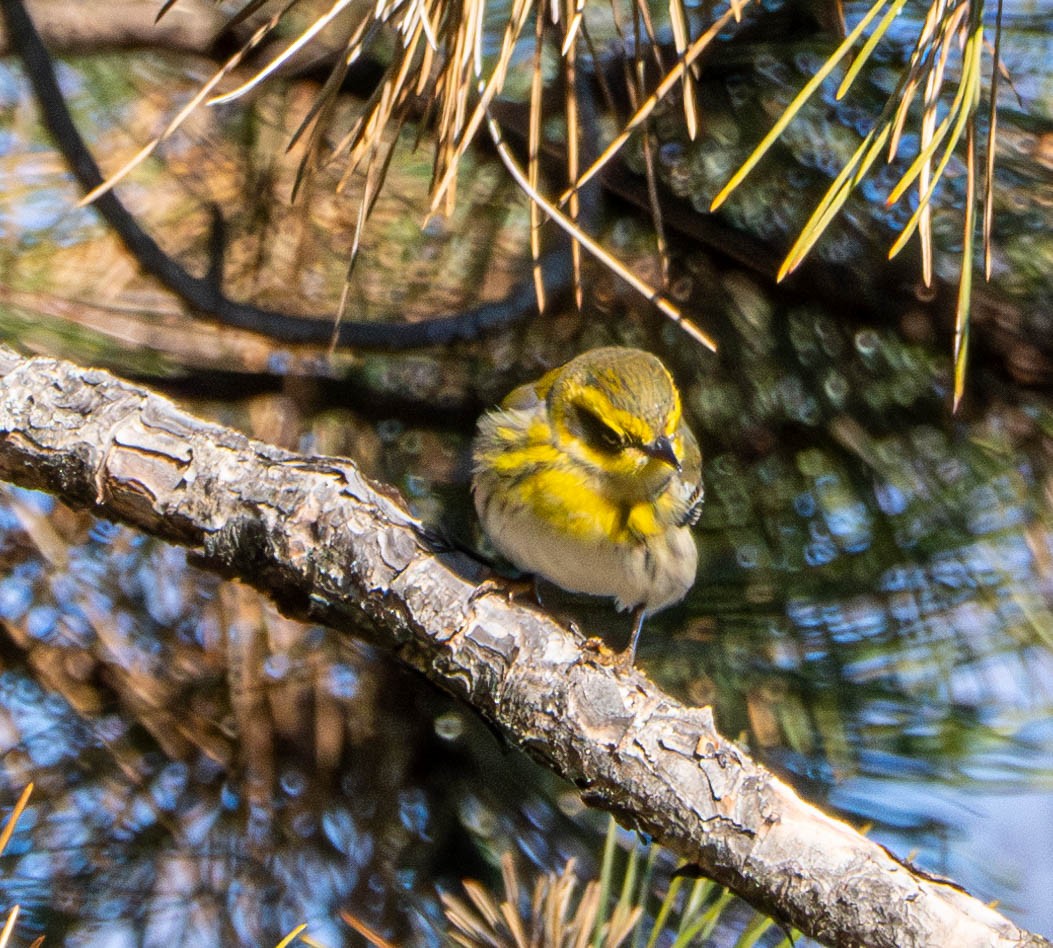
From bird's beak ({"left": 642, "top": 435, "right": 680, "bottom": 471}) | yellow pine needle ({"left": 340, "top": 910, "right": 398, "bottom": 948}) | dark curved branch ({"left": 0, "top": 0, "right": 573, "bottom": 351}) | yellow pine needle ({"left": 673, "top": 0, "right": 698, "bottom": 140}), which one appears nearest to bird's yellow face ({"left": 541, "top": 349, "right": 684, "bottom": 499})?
bird's beak ({"left": 642, "top": 435, "right": 680, "bottom": 471})

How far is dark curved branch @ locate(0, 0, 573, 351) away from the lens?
1.21 metres

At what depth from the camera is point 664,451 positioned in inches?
52.4

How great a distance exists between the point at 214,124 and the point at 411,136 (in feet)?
0.72

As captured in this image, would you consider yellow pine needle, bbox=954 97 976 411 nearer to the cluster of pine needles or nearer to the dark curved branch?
the cluster of pine needles

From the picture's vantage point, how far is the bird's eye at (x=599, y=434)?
1.45 m

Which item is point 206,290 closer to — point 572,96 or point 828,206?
point 572,96

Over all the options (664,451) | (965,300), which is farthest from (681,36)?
(664,451)

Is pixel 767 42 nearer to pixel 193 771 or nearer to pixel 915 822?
pixel 915 822

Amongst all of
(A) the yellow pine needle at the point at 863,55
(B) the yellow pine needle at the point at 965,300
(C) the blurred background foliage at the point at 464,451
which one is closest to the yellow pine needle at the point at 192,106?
(C) the blurred background foliage at the point at 464,451

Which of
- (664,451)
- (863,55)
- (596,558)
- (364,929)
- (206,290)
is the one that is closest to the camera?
(863,55)

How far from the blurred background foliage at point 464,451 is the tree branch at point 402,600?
12cm

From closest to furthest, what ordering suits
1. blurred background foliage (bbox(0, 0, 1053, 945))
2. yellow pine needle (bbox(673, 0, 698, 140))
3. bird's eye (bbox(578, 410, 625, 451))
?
yellow pine needle (bbox(673, 0, 698, 140)), blurred background foliage (bbox(0, 0, 1053, 945)), bird's eye (bbox(578, 410, 625, 451))

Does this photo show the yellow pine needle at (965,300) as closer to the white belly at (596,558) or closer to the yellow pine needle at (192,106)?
the white belly at (596,558)

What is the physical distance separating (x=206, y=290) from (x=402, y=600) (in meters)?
0.41
